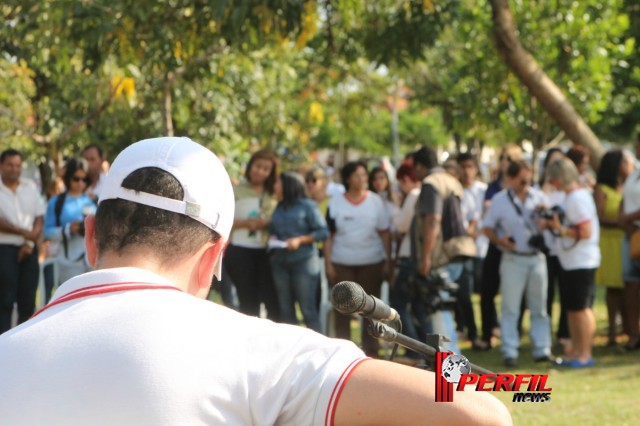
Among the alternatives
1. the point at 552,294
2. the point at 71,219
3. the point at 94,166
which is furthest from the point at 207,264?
the point at 552,294

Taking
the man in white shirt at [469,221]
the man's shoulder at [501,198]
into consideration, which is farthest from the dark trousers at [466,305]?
the man's shoulder at [501,198]

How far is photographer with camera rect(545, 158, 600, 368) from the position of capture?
10102 millimetres

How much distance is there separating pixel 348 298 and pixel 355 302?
A: 0.02 meters

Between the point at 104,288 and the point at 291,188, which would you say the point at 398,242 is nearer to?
the point at 291,188

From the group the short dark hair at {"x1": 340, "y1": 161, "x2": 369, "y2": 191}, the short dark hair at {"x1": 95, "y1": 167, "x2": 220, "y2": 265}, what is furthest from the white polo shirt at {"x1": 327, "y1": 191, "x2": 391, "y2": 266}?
the short dark hair at {"x1": 95, "y1": 167, "x2": 220, "y2": 265}

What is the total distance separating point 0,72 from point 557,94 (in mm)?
8593

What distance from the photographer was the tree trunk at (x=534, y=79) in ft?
39.6

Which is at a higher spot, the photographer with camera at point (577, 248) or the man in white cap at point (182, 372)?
the man in white cap at point (182, 372)

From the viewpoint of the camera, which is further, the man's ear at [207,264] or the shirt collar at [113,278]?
the man's ear at [207,264]

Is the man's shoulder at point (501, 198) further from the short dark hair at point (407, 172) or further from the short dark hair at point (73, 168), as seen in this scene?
the short dark hair at point (73, 168)

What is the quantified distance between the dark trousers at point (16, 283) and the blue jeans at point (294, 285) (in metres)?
2.24

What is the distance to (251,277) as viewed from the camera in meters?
10.4

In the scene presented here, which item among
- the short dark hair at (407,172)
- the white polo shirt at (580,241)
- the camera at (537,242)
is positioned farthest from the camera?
the short dark hair at (407,172)

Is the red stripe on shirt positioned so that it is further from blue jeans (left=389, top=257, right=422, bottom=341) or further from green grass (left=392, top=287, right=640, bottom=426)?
blue jeans (left=389, top=257, right=422, bottom=341)
